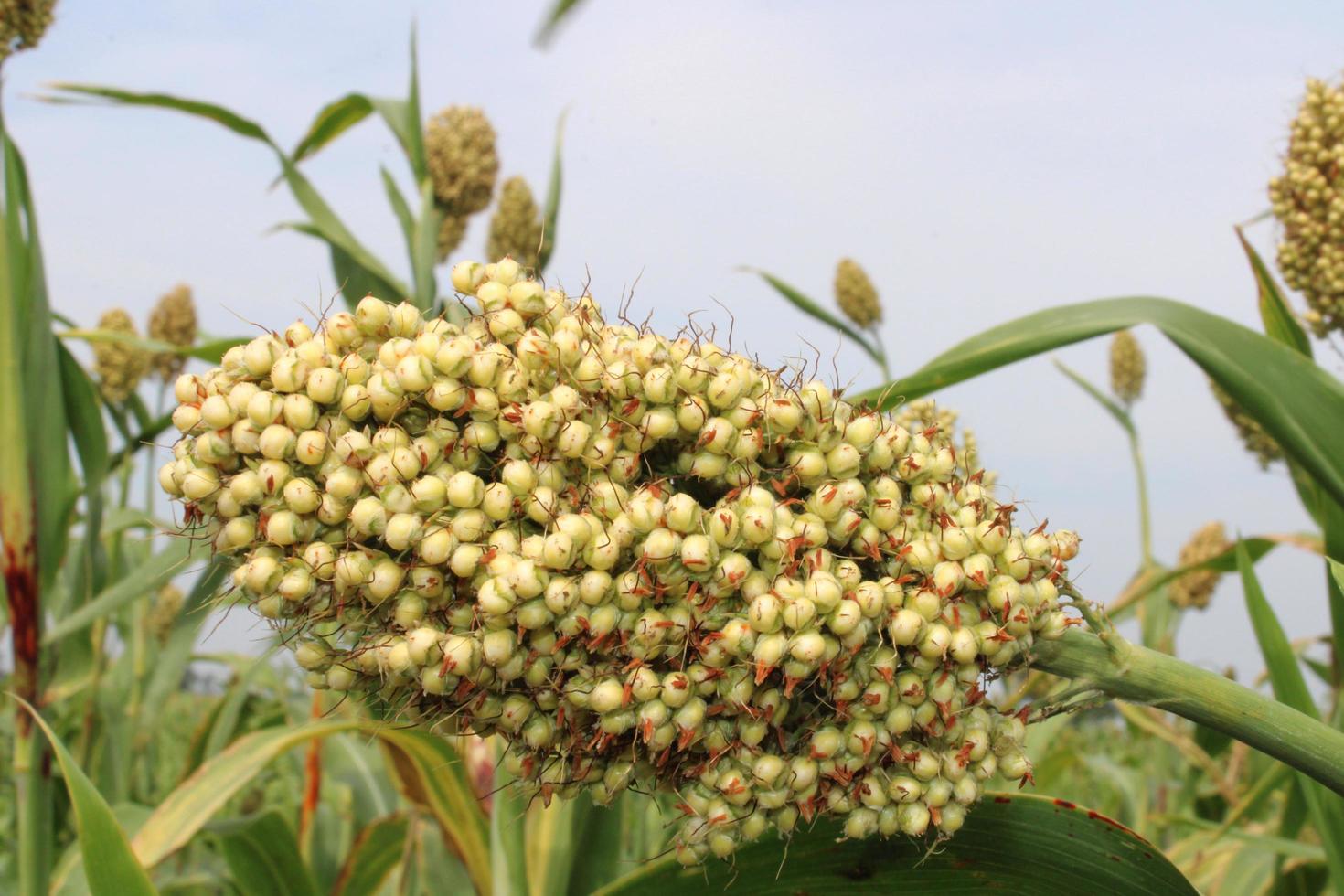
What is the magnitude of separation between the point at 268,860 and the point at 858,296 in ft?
15.4

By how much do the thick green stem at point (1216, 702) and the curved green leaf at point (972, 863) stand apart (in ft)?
0.79

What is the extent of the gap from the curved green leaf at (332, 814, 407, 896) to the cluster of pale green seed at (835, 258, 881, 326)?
13.9 feet

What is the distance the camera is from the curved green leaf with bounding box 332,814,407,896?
3664mm

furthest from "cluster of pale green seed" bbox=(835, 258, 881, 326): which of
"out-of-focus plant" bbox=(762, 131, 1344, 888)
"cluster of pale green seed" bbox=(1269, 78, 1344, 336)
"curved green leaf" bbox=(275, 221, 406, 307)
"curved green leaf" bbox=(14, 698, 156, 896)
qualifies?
"curved green leaf" bbox=(14, 698, 156, 896)

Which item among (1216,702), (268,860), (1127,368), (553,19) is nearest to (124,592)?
(268,860)

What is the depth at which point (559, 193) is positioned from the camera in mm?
4109

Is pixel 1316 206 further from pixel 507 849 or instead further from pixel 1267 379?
pixel 507 849

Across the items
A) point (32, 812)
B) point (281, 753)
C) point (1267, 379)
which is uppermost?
point (1267, 379)

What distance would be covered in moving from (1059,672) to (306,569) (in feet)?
3.52

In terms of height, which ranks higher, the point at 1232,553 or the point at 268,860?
the point at 1232,553

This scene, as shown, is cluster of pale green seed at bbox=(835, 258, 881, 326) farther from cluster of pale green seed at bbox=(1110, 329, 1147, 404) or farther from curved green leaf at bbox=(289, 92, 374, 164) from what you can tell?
curved green leaf at bbox=(289, 92, 374, 164)

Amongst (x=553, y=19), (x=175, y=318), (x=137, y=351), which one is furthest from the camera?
(x=175, y=318)

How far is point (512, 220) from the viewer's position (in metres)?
6.09

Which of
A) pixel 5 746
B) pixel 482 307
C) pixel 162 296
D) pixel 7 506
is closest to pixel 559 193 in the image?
pixel 7 506
